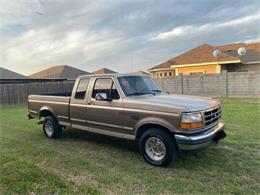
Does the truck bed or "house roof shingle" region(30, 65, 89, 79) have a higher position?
"house roof shingle" region(30, 65, 89, 79)

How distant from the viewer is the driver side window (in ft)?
18.4

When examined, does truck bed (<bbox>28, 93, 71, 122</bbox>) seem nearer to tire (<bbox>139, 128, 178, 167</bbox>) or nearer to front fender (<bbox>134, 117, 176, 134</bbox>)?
front fender (<bbox>134, 117, 176, 134</bbox>)

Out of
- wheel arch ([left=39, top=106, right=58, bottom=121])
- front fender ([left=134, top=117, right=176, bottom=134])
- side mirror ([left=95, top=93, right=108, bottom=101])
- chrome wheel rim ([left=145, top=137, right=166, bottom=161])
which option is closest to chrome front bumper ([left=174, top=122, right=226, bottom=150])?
front fender ([left=134, top=117, right=176, bottom=134])

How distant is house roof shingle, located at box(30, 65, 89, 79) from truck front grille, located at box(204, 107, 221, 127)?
31.9m

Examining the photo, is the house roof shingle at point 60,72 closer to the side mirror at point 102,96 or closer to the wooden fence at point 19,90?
the wooden fence at point 19,90

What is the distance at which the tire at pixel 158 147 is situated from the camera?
4586 mm

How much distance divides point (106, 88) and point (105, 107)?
1.63 feet

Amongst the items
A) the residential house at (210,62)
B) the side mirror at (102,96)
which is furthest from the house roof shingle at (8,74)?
the side mirror at (102,96)

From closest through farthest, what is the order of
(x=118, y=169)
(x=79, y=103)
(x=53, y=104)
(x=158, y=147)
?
1. (x=118, y=169)
2. (x=158, y=147)
3. (x=79, y=103)
4. (x=53, y=104)

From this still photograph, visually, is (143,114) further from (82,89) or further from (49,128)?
(49,128)

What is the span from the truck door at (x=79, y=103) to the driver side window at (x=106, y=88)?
36cm

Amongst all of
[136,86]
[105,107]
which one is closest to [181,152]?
[136,86]

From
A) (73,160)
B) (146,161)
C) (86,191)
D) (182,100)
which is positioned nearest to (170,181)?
(146,161)

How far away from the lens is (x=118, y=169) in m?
4.66
